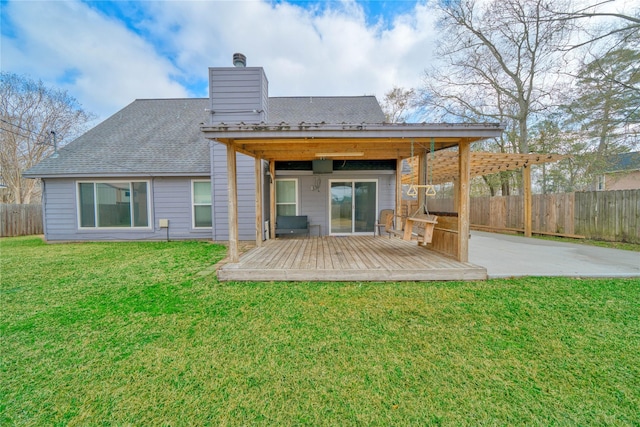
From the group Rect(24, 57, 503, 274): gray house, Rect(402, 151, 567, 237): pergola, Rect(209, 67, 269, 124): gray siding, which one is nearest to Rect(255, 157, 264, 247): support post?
Rect(24, 57, 503, 274): gray house

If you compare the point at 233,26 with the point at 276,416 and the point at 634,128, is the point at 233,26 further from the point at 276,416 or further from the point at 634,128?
the point at 634,128

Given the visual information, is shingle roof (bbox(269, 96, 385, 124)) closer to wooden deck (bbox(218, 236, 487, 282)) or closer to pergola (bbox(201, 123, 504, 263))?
pergola (bbox(201, 123, 504, 263))

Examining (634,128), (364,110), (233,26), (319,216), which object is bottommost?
(319,216)

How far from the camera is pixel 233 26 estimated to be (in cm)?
1027

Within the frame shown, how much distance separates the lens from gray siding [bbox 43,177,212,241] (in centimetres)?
808

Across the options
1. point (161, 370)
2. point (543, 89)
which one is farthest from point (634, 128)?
point (161, 370)

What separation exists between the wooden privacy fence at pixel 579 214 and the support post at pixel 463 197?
8.55 feet

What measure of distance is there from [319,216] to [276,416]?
22.5 feet

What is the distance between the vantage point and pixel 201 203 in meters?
8.19

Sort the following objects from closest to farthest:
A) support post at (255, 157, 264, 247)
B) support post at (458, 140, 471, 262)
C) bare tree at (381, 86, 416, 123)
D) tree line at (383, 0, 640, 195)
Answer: support post at (458, 140, 471, 262) < support post at (255, 157, 264, 247) < tree line at (383, 0, 640, 195) < bare tree at (381, 86, 416, 123)

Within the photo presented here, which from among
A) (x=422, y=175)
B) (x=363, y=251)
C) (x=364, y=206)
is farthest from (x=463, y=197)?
(x=364, y=206)

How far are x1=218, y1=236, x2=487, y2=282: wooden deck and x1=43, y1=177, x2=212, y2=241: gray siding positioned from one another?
14.3 feet

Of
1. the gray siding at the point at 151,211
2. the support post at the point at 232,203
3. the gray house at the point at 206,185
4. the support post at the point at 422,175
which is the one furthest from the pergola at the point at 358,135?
the gray siding at the point at 151,211

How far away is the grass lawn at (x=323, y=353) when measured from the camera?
5.20 ft
